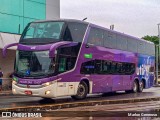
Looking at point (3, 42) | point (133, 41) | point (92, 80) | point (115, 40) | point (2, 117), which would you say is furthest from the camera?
point (3, 42)

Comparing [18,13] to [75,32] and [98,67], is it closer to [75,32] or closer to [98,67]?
[98,67]

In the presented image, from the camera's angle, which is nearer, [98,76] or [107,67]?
[98,76]

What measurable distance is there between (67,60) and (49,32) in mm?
1506

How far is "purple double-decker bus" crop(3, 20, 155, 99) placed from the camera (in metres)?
17.5

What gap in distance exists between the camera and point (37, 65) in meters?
17.5

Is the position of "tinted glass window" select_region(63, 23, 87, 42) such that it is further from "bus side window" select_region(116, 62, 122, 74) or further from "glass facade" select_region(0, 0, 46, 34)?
"glass facade" select_region(0, 0, 46, 34)

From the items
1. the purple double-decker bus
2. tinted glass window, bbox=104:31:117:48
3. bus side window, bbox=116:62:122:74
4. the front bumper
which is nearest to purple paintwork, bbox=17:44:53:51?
the purple double-decker bus

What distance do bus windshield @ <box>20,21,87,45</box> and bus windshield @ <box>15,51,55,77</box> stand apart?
2.17 feet

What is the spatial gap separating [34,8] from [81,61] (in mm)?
15674

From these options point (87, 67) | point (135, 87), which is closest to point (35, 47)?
point (87, 67)

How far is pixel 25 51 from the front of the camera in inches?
712

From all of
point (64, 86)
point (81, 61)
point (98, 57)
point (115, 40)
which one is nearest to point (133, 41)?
point (115, 40)

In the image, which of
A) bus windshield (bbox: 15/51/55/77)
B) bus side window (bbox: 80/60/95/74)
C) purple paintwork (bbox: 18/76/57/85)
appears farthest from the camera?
bus side window (bbox: 80/60/95/74)

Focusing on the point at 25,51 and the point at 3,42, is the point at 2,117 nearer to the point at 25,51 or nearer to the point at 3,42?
the point at 25,51
